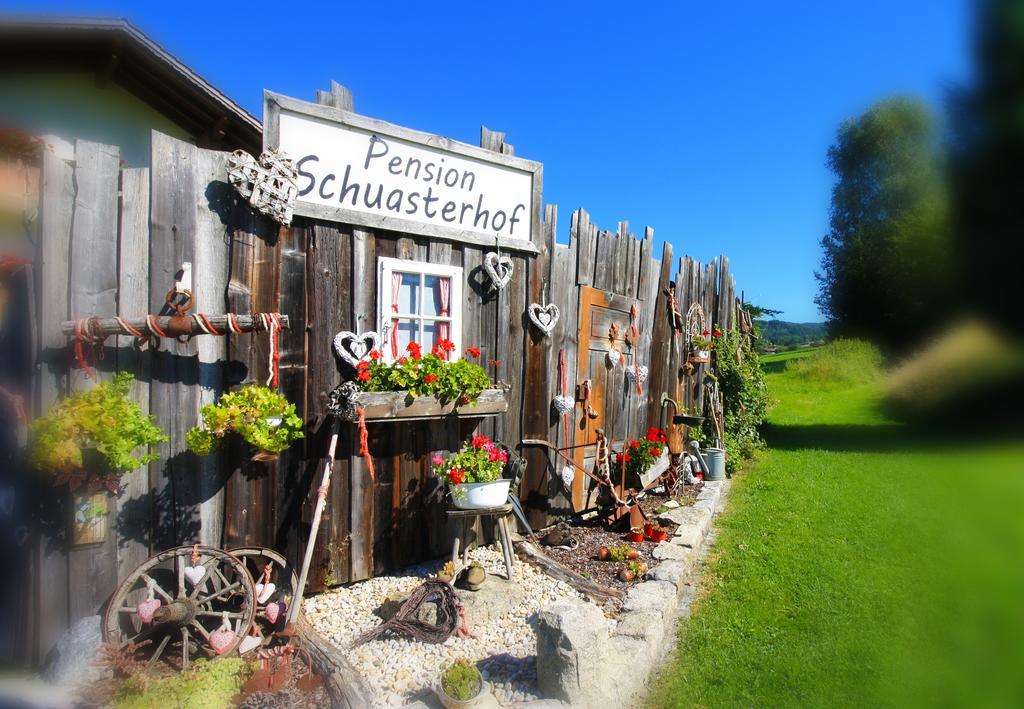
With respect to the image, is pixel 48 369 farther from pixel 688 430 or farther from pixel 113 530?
pixel 688 430

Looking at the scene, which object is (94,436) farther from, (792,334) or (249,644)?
(792,334)

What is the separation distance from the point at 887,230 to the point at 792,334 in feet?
0.86

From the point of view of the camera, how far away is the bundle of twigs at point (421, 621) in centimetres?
321

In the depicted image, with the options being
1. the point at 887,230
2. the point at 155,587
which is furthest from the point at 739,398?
the point at 887,230

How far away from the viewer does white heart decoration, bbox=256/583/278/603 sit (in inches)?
128

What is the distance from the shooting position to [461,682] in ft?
8.59

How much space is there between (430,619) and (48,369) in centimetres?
222

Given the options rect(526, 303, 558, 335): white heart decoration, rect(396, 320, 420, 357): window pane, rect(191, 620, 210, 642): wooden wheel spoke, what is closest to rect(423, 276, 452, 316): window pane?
rect(396, 320, 420, 357): window pane

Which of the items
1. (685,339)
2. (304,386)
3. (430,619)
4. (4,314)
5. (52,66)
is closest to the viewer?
(52,66)

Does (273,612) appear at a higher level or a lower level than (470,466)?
lower

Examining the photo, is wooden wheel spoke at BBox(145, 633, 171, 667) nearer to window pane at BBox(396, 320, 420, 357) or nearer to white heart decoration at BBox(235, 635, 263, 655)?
white heart decoration at BBox(235, 635, 263, 655)

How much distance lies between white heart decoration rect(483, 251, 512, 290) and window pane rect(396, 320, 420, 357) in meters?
0.70

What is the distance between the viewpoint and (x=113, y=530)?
298 centimetres

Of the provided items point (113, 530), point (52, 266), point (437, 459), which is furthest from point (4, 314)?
point (437, 459)
